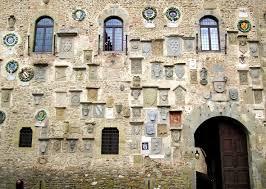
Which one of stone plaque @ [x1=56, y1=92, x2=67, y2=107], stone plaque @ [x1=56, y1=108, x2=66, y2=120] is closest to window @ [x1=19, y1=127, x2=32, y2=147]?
stone plaque @ [x1=56, y1=108, x2=66, y2=120]

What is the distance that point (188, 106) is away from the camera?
13.9 m

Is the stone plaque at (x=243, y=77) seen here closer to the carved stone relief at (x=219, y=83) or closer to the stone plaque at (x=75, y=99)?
the carved stone relief at (x=219, y=83)

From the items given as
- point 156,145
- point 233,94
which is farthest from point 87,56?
point 233,94

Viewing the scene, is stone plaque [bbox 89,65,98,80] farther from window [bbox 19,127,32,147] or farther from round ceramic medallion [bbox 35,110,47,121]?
window [bbox 19,127,32,147]

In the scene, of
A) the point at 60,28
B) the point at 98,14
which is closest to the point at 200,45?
the point at 98,14

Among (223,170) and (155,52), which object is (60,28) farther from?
(223,170)

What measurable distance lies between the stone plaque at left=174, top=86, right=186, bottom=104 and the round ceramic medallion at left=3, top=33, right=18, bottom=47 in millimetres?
6655

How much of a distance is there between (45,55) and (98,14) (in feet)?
8.75

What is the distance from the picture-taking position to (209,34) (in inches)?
583

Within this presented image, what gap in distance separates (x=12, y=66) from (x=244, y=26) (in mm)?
9251

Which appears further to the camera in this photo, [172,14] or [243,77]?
[172,14]

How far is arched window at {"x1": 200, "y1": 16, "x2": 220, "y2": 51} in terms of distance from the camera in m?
14.7

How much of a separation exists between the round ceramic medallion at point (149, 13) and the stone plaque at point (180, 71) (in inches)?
89.6

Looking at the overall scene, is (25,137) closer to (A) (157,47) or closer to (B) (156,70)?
(B) (156,70)
